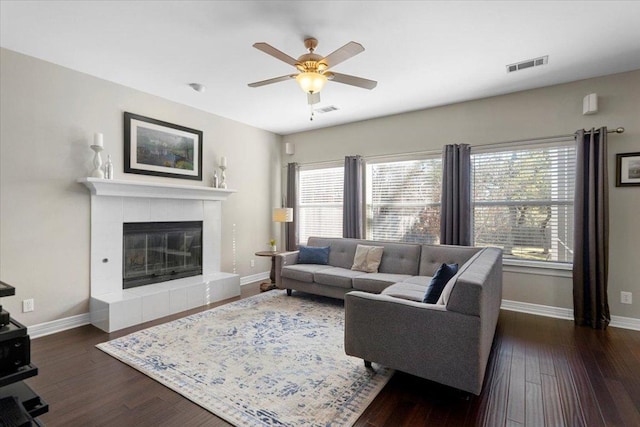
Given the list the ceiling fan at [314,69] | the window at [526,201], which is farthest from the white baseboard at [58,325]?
the window at [526,201]

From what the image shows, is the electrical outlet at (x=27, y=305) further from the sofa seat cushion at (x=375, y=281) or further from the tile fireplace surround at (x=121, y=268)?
the sofa seat cushion at (x=375, y=281)

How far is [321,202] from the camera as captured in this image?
589cm

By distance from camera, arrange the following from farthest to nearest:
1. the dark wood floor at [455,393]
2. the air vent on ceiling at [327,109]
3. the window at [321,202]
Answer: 1. the window at [321,202]
2. the air vent on ceiling at [327,109]
3. the dark wood floor at [455,393]

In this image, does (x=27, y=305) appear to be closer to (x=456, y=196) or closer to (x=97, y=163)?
(x=97, y=163)

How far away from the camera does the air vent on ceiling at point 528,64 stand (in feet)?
10.5

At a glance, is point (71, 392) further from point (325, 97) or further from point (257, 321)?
point (325, 97)

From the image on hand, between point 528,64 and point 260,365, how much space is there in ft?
13.1

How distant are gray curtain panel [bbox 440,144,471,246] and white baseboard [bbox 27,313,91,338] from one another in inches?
181

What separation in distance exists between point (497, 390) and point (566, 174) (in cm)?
293

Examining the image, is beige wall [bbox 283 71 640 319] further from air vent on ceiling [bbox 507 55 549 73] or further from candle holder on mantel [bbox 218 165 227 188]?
candle holder on mantel [bbox 218 165 227 188]

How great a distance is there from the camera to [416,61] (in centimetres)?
324

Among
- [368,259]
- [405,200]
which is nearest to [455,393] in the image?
[368,259]

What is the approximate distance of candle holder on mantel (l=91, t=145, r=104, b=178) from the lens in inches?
139

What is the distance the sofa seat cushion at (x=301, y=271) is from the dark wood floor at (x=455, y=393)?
214 cm
